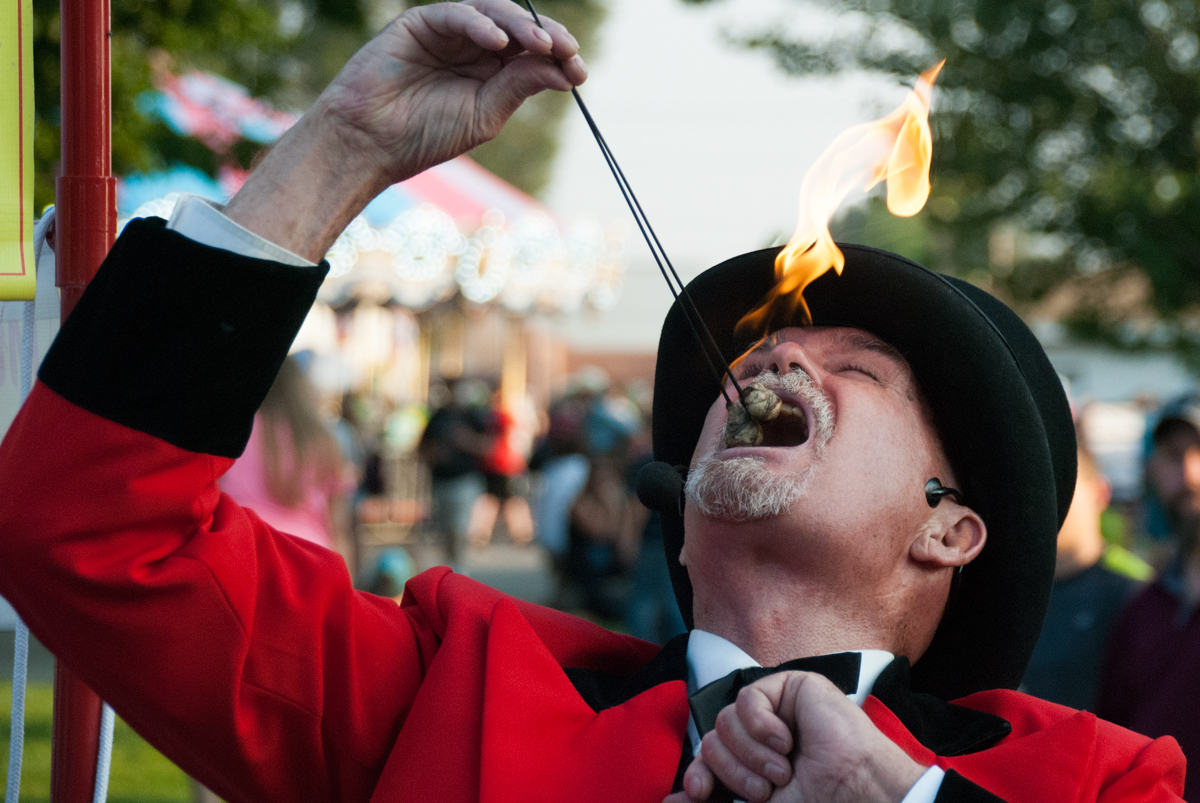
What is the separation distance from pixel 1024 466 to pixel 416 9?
1.27 m

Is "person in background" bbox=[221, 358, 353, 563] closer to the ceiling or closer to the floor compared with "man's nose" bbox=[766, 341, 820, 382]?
closer to the floor

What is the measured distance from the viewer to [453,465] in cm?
1027

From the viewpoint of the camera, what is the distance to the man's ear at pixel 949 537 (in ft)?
6.85

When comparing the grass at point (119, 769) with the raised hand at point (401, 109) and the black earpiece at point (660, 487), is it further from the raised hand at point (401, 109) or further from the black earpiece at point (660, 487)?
the raised hand at point (401, 109)

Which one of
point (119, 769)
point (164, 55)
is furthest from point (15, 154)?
point (119, 769)

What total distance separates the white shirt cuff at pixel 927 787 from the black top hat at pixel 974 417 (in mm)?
604

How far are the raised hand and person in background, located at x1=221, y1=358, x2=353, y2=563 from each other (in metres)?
2.40


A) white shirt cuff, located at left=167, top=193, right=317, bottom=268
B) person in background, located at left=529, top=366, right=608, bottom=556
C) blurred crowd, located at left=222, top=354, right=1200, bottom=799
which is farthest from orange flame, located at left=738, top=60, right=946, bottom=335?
person in background, located at left=529, top=366, right=608, bottom=556

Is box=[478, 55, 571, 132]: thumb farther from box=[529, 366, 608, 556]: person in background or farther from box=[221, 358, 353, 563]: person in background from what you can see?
box=[529, 366, 608, 556]: person in background

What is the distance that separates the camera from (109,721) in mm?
1830

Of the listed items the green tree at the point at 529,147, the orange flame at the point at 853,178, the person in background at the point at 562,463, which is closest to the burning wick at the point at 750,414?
the orange flame at the point at 853,178

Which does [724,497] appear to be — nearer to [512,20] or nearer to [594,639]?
[594,639]

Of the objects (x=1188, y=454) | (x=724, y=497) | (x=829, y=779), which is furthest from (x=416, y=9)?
(x=1188, y=454)

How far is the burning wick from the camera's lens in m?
1.99
